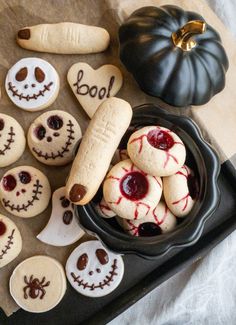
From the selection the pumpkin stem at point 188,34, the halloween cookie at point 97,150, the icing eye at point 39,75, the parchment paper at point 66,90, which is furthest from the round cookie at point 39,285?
the pumpkin stem at point 188,34

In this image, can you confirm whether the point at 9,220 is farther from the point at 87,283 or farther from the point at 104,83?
the point at 104,83

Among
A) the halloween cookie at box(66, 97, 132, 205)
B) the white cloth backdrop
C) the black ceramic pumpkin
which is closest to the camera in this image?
the halloween cookie at box(66, 97, 132, 205)

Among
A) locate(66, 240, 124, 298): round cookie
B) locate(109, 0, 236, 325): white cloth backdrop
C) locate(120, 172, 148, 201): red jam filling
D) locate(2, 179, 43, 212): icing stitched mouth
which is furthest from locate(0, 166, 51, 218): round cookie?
locate(109, 0, 236, 325): white cloth backdrop

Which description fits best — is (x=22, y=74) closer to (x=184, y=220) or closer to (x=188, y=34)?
(x=188, y=34)

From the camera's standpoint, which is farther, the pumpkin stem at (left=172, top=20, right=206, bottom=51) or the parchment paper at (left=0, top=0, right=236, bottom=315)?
the parchment paper at (left=0, top=0, right=236, bottom=315)

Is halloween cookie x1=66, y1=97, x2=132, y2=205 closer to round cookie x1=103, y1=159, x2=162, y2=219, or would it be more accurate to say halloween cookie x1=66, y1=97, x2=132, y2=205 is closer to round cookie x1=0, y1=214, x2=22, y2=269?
round cookie x1=103, y1=159, x2=162, y2=219

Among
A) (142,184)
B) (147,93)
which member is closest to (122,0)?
(147,93)
